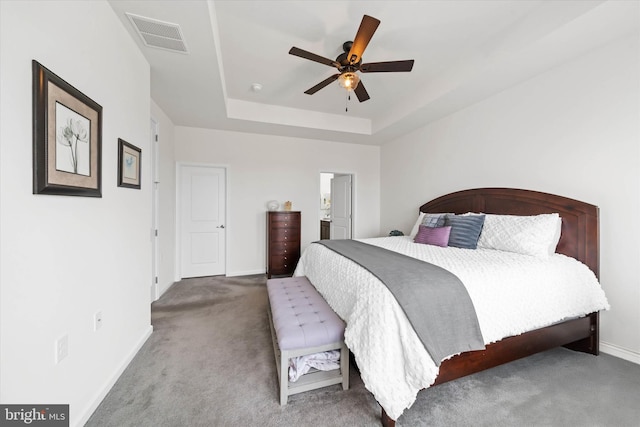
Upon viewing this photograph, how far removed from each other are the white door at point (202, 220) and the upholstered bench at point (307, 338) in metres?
2.78

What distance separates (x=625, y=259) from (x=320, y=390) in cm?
261

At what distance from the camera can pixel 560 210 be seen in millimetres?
2260

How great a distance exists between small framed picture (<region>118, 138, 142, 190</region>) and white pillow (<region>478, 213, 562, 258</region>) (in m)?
3.24

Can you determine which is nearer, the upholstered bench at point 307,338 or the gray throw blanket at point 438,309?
the gray throw blanket at point 438,309

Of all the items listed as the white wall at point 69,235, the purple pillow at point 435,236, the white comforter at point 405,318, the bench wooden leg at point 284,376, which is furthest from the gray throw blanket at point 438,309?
the white wall at point 69,235

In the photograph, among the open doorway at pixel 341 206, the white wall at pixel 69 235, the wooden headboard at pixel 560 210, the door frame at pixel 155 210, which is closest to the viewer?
the white wall at pixel 69 235

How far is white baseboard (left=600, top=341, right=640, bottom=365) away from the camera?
1.88m

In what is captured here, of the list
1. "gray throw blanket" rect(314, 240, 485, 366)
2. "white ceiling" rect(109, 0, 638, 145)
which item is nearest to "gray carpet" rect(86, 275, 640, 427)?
"gray throw blanket" rect(314, 240, 485, 366)

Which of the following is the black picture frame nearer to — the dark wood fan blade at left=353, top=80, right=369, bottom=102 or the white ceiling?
the white ceiling

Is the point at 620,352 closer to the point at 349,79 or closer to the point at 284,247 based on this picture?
the point at 349,79

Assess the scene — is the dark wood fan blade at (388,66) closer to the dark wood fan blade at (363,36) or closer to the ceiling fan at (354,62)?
the ceiling fan at (354,62)

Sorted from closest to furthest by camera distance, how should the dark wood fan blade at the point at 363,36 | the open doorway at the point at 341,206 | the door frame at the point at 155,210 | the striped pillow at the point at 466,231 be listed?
1. the dark wood fan blade at the point at 363,36
2. the striped pillow at the point at 466,231
3. the door frame at the point at 155,210
4. the open doorway at the point at 341,206

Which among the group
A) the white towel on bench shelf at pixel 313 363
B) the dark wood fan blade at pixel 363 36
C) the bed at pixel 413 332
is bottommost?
the white towel on bench shelf at pixel 313 363

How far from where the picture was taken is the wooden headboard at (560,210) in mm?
2061
